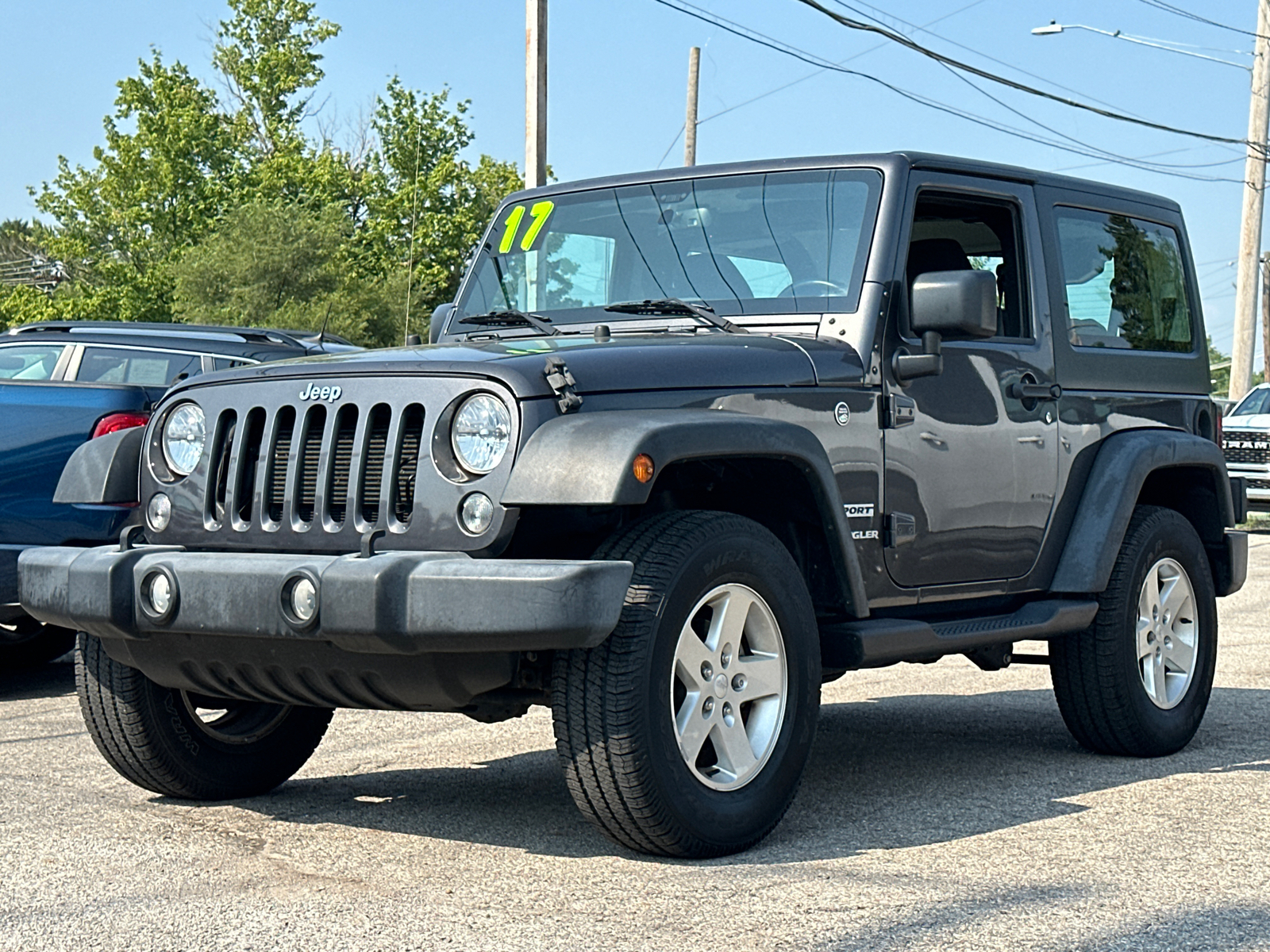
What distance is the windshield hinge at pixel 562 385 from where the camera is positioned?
436cm

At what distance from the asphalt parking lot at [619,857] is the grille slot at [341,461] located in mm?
954

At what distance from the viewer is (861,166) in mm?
5664

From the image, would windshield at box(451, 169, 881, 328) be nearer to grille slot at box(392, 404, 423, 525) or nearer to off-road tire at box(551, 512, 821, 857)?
off-road tire at box(551, 512, 821, 857)

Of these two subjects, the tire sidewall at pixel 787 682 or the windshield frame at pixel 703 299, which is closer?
the tire sidewall at pixel 787 682

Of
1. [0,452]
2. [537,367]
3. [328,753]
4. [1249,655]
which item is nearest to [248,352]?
[0,452]

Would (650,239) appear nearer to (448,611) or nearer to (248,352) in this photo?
(448,611)

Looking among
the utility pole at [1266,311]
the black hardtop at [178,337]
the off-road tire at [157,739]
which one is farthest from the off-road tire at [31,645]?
the utility pole at [1266,311]

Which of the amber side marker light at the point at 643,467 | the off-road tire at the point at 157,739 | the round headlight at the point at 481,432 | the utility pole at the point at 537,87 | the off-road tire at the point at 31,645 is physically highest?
the utility pole at the point at 537,87

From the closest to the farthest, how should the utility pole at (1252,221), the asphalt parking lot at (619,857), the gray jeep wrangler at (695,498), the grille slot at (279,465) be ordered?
the asphalt parking lot at (619,857) → the gray jeep wrangler at (695,498) → the grille slot at (279,465) → the utility pole at (1252,221)

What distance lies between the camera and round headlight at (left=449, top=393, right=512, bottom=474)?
433cm

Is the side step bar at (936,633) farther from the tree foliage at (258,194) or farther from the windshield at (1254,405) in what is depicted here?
the tree foliage at (258,194)

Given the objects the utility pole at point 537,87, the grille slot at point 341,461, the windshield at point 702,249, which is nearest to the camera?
the grille slot at point 341,461

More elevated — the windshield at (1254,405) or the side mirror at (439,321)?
the side mirror at (439,321)

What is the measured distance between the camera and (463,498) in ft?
14.2
